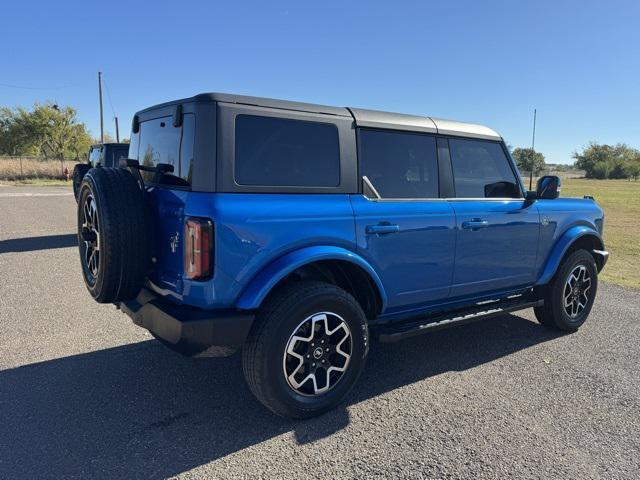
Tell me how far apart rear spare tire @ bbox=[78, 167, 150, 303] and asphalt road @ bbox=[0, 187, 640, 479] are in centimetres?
84

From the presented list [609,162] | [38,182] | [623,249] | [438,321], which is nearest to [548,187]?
[438,321]

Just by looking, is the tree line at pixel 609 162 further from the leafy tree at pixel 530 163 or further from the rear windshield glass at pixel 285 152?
the rear windshield glass at pixel 285 152

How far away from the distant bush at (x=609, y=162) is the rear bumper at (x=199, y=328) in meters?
107

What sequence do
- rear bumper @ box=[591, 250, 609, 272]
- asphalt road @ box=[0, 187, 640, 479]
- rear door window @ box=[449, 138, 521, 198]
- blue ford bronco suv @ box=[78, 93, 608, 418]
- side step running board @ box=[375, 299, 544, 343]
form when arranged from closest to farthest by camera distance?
1. asphalt road @ box=[0, 187, 640, 479]
2. blue ford bronco suv @ box=[78, 93, 608, 418]
3. side step running board @ box=[375, 299, 544, 343]
4. rear door window @ box=[449, 138, 521, 198]
5. rear bumper @ box=[591, 250, 609, 272]

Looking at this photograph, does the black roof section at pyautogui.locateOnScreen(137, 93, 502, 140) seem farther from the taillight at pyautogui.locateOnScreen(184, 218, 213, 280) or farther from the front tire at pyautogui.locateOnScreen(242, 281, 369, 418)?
the front tire at pyautogui.locateOnScreen(242, 281, 369, 418)

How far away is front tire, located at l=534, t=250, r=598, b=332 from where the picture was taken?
182 inches

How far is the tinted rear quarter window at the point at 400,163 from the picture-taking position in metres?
3.46

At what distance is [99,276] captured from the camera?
2.92 metres

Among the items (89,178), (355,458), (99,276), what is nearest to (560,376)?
(355,458)

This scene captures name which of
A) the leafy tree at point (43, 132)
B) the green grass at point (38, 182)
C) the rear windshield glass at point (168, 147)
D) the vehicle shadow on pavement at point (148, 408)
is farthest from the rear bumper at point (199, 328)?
the leafy tree at point (43, 132)

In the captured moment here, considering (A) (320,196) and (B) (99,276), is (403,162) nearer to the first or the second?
(A) (320,196)

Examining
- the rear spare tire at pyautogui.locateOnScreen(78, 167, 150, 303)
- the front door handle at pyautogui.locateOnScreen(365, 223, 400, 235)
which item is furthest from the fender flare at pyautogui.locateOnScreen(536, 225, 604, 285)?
the rear spare tire at pyautogui.locateOnScreen(78, 167, 150, 303)

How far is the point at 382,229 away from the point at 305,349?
97 cm

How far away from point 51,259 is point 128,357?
15.5ft
